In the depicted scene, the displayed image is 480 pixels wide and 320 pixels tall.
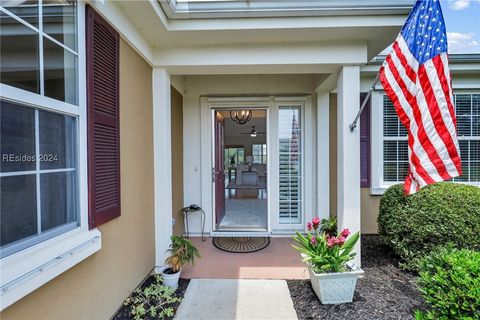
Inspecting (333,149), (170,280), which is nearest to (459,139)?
(333,149)

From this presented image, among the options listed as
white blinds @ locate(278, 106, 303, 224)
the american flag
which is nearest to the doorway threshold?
white blinds @ locate(278, 106, 303, 224)

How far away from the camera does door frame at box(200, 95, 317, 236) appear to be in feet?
12.6

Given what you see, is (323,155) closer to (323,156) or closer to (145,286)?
(323,156)

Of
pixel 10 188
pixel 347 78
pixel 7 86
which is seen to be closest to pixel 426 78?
pixel 347 78

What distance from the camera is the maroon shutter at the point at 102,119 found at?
1.68m

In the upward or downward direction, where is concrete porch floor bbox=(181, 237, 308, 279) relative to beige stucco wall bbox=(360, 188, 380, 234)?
downward

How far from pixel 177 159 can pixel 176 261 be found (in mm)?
Result: 1600

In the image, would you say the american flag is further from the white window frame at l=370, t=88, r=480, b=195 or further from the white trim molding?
the white window frame at l=370, t=88, r=480, b=195

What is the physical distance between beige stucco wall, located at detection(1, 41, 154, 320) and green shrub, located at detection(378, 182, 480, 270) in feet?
9.69

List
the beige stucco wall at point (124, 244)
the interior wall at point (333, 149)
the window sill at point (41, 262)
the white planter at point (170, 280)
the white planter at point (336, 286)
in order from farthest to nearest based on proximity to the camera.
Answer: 1. the interior wall at point (333, 149)
2. the white planter at point (170, 280)
3. the white planter at point (336, 286)
4. the beige stucco wall at point (124, 244)
5. the window sill at point (41, 262)

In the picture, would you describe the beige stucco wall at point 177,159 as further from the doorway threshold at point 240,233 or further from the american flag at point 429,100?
the american flag at point 429,100

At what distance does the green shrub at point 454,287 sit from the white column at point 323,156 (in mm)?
1912

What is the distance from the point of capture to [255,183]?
8.59m

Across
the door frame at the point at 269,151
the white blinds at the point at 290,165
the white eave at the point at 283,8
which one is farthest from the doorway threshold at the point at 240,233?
the white eave at the point at 283,8
